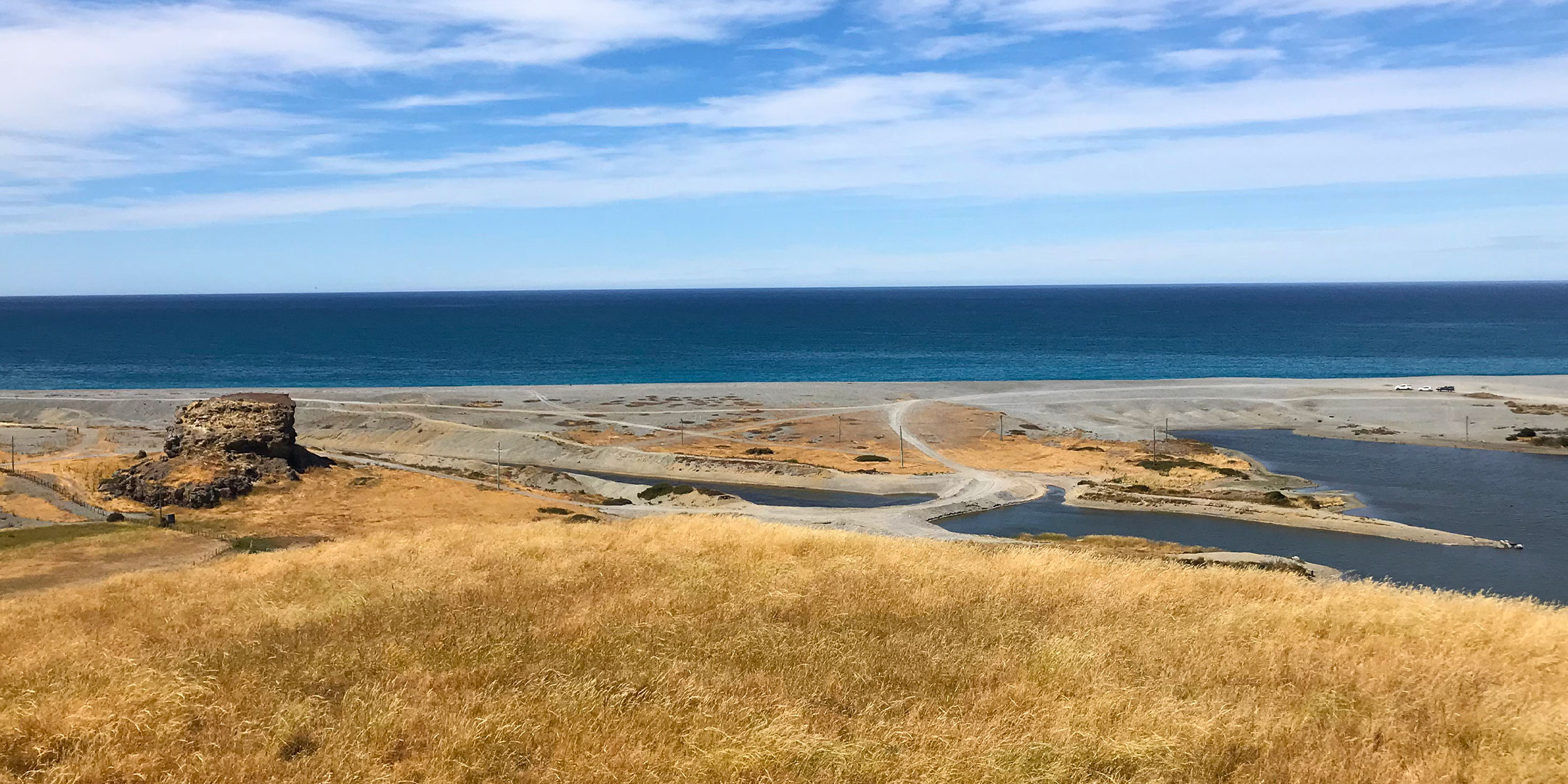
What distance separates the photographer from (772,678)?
11.6 meters

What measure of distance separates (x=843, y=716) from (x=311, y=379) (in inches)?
5942

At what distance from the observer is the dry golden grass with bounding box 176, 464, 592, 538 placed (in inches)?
1864

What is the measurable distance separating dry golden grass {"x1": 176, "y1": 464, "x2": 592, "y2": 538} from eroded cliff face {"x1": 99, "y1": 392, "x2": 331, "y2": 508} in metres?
1.09

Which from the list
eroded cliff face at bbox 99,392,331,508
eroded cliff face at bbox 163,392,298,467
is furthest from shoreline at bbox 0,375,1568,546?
eroded cliff face at bbox 99,392,331,508

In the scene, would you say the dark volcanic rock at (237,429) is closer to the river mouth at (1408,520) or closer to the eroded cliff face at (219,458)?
the eroded cliff face at (219,458)

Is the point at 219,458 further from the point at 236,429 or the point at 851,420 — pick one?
→ the point at 851,420

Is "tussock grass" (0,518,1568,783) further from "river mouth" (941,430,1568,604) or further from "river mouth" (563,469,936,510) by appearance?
"river mouth" (563,469,936,510)

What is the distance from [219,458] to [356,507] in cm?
919

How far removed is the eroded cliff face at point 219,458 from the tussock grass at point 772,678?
117 feet

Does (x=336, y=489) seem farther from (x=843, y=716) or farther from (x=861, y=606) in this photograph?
(x=843, y=716)

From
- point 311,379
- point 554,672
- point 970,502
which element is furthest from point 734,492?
point 311,379

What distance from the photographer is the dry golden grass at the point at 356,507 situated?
47.3 metres

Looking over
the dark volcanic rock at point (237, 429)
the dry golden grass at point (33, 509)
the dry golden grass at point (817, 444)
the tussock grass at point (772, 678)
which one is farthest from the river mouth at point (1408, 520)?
the dry golden grass at point (33, 509)

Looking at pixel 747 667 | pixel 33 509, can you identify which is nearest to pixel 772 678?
pixel 747 667
